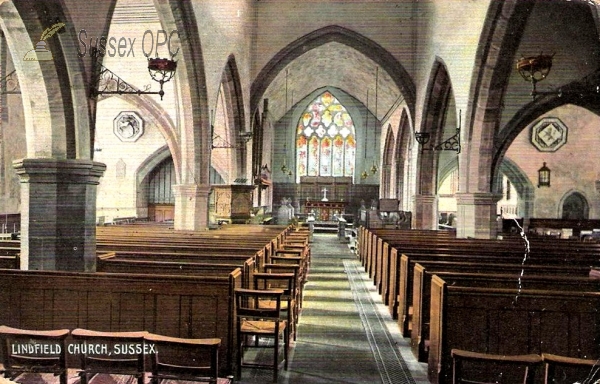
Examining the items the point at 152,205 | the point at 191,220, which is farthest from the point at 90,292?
the point at 152,205

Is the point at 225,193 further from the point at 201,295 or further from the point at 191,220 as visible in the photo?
the point at 201,295

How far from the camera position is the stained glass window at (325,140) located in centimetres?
2884

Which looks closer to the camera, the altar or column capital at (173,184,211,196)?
column capital at (173,184,211,196)

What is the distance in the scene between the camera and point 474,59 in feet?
34.6

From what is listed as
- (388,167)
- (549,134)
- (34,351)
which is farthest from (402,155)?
(34,351)

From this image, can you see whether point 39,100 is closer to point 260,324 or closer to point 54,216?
point 54,216

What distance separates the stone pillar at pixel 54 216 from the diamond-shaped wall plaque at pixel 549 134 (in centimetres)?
1851

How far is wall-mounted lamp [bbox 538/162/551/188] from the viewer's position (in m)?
19.9

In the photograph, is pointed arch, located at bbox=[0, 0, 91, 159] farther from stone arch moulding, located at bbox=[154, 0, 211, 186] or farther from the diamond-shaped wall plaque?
the diamond-shaped wall plaque

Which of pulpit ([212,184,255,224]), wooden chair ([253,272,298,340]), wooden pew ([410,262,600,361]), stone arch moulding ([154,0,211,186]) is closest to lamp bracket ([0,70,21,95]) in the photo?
stone arch moulding ([154,0,211,186])

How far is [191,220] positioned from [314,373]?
826cm

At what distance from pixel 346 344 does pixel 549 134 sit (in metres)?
17.6

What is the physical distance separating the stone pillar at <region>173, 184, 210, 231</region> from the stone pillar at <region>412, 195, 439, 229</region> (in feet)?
24.8

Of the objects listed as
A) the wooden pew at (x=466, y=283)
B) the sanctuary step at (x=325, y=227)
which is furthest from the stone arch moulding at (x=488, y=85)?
the sanctuary step at (x=325, y=227)
